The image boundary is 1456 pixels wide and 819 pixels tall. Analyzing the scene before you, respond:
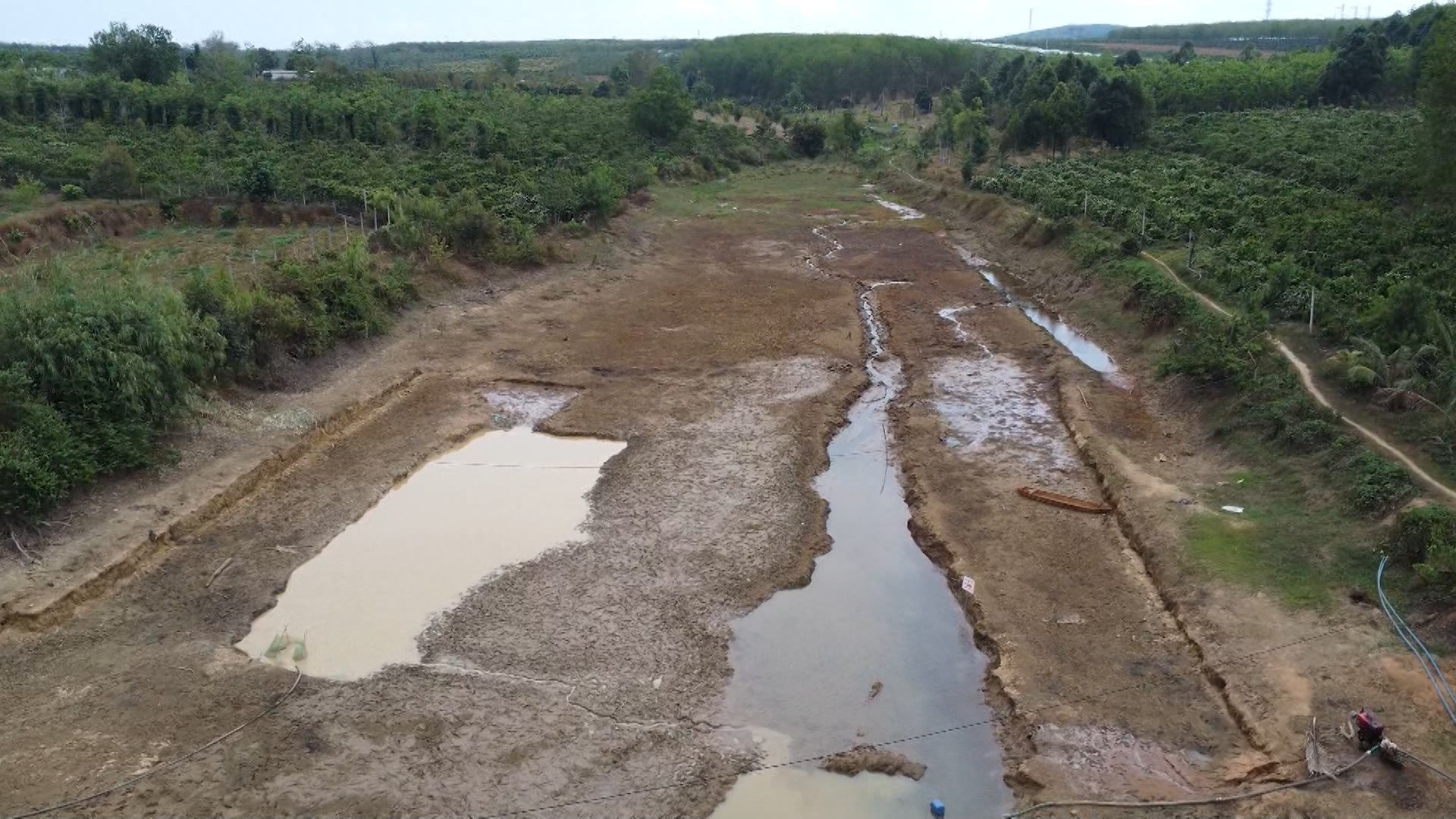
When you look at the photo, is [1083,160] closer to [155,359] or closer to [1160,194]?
[1160,194]

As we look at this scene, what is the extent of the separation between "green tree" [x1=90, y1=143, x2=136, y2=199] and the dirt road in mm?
18585

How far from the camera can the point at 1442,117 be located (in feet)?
98.5

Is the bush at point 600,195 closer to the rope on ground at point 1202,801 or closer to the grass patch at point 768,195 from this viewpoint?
the grass patch at point 768,195

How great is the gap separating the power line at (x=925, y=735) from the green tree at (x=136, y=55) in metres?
68.7

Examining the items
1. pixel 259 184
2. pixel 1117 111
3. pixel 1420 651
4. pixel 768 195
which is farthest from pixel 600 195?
pixel 1420 651

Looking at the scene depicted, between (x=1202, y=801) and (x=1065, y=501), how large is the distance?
7.73 m

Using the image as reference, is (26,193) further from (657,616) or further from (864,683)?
(864,683)

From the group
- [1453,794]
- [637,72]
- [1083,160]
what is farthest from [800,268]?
[637,72]

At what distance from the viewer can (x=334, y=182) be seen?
39.6 meters

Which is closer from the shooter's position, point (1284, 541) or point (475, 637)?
point (475, 637)

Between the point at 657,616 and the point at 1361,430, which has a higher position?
the point at 1361,430

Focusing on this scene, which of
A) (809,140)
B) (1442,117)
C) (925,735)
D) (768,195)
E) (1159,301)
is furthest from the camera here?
(809,140)

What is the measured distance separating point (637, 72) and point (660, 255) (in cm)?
7404

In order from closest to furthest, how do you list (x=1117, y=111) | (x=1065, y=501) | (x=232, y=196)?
(x=1065, y=501)
(x=232, y=196)
(x=1117, y=111)
